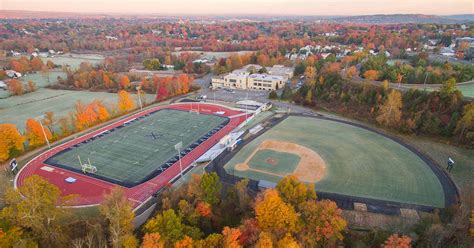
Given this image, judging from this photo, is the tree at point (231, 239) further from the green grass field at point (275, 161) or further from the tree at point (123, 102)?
the tree at point (123, 102)

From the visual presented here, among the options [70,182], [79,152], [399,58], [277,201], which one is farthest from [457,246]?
[399,58]

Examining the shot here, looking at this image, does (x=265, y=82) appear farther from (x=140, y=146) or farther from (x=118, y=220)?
(x=118, y=220)

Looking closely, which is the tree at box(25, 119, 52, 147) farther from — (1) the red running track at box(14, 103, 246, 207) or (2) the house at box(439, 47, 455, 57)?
(2) the house at box(439, 47, 455, 57)

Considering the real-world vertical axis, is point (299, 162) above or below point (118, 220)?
below

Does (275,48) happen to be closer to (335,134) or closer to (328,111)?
(328,111)

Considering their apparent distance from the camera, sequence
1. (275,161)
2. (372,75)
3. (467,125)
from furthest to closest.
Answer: (372,75)
(467,125)
(275,161)

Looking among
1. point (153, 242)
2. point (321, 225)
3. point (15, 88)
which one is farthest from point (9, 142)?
point (15, 88)

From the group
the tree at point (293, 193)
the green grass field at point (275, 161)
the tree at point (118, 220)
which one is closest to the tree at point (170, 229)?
the tree at point (118, 220)
